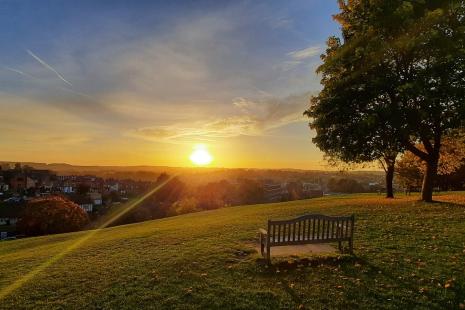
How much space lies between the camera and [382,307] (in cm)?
741

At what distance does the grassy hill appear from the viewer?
795 cm

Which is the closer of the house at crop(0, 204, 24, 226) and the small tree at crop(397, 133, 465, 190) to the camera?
the small tree at crop(397, 133, 465, 190)

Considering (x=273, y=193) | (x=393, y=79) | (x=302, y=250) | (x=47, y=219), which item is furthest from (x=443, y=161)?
(x=273, y=193)

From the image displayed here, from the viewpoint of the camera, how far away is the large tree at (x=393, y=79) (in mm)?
19766

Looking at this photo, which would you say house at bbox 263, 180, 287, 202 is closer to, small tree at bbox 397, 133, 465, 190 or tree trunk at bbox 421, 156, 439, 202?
small tree at bbox 397, 133, 465, 190

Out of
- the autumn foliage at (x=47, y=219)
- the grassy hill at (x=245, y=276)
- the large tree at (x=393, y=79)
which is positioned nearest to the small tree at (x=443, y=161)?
the large tree at (x=393, y=79)

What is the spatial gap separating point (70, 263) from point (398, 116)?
61.9ft

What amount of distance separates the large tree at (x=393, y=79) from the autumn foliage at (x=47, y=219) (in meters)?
35.8

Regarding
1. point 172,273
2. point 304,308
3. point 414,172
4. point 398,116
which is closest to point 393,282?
point 304,308

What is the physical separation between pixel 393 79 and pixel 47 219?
42.6 meters

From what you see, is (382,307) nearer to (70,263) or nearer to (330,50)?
(70,263)

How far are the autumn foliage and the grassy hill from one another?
110 feet

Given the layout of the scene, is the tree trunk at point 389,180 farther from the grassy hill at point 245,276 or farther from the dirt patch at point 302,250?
the dirt patch at point 302,250

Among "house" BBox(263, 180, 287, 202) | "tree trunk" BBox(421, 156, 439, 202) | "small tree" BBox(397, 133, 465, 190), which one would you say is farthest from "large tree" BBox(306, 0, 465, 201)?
"house" BBox(263, 180, 287, 202)
